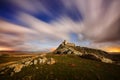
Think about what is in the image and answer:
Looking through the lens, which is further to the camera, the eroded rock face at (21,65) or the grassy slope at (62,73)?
the eroded rock face at (21,65)

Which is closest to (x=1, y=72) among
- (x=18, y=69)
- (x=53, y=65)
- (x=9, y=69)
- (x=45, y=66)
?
(x=9, y=69)

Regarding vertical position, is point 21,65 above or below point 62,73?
above

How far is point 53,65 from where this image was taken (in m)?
137

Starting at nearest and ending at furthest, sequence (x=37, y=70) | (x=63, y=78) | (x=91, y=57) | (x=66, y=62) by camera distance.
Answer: (x=63, y=78), (x=37, y=70), (x=66, y=62), (x=91, y=57)

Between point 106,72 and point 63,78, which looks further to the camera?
point 106,72

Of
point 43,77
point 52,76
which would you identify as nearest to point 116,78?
point 52,76

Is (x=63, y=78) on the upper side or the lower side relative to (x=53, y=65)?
lower

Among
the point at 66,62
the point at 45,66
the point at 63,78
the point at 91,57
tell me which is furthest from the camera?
the point at 91,57

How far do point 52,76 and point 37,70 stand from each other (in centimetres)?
1737

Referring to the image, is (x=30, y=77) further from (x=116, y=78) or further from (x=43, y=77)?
(x=116, y=78)

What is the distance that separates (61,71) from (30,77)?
1176 inches

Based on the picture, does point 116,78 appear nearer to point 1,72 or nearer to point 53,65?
point 53,65

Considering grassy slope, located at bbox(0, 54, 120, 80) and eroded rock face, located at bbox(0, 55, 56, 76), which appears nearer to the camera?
grassy slope, located at bbox(0, 54, 120, 80)

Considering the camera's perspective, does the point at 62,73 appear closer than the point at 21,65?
Yes
